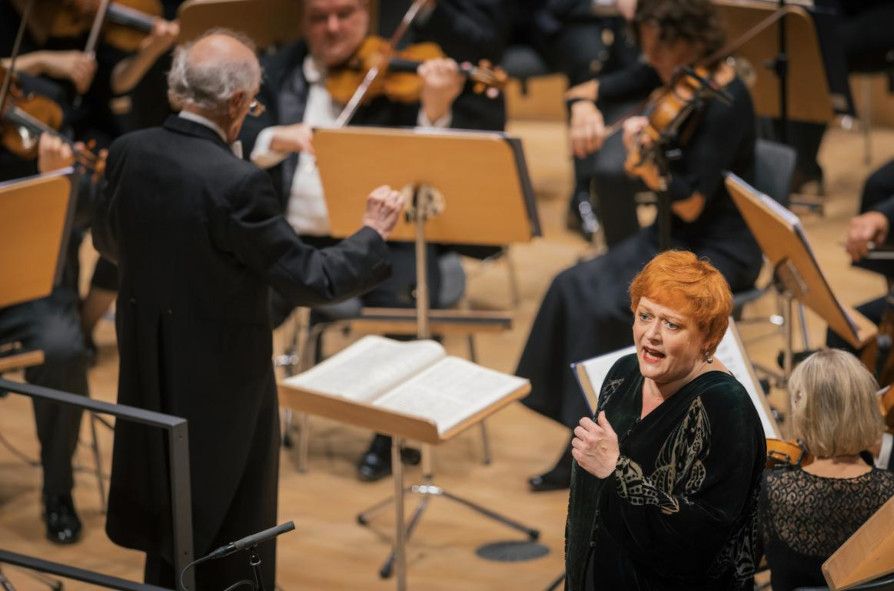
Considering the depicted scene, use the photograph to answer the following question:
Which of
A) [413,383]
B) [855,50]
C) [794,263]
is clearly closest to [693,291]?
[413,383]

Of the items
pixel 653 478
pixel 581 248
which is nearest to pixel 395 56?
pixel 581 248

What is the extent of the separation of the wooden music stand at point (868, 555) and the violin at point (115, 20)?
11.6 ft

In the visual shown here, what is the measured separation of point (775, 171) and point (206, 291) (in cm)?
204

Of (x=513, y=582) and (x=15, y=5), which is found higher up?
(x=15, y=5)

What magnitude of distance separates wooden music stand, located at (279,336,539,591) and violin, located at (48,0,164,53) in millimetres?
2122

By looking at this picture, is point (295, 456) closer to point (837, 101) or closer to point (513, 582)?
point (513, 582)

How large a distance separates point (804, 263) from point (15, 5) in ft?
9.71

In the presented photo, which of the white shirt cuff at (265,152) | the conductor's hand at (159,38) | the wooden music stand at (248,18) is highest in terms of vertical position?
the wooden music stand at (248,18)

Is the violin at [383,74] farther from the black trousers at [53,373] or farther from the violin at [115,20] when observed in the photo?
the black trousers at [53,373]

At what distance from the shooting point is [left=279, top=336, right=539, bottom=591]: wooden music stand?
3229 millimetres

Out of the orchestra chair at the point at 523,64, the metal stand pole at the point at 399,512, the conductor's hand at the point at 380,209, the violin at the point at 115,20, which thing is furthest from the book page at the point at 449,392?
the orchestra chair at the point at 523,64

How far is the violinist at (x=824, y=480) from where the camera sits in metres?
2.78

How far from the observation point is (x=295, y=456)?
4570mm

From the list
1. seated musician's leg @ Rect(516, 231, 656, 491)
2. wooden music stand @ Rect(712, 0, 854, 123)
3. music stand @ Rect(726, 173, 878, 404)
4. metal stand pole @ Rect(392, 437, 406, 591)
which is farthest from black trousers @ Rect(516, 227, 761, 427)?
wooden music stand @ Rect(712, 0, 854, 123)
